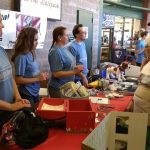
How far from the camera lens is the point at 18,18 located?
11.3ft

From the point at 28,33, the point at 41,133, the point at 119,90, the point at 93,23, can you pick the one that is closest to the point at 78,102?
the point at 41,133

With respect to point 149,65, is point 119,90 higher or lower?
lower

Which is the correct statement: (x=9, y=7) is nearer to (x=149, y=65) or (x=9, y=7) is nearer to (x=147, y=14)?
(x=149, y=65)

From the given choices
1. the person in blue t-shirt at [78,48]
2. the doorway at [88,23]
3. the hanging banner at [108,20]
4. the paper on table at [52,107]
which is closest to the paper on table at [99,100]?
the person in blue t-shirt at [78,48]

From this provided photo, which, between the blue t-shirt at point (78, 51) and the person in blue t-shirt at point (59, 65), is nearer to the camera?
the person in blue t-shirt at point (59, 65)

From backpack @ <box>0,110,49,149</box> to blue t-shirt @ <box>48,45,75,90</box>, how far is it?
4.46 ft

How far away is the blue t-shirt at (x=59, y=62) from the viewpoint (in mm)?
3080

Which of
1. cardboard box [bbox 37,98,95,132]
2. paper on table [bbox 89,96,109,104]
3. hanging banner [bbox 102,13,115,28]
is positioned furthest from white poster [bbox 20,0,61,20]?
hanging banner [bbox 102,13,115,28]

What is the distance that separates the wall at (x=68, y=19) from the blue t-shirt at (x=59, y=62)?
0.64 metres

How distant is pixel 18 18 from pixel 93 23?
10.5 ft

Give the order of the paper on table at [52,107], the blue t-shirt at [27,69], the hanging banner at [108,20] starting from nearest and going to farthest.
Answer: the paper on table at [52,107], the blue t-shirt at [27,69], the hanging banner at [108,20]

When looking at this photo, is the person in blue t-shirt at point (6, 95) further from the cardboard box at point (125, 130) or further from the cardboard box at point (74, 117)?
the cardboard box at point (125, 130)

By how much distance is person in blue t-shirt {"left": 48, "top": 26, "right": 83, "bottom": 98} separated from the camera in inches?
121

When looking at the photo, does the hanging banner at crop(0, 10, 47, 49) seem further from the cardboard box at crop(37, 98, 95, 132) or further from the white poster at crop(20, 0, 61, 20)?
the cardboard box at crop(37, 98, 95, 132)
